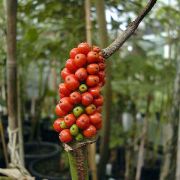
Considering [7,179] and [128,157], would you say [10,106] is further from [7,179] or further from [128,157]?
[128,157]

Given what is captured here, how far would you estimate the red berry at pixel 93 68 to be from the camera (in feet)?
1.23

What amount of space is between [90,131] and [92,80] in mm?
55

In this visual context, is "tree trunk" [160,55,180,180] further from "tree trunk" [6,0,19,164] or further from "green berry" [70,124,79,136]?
"green berry" [70,124,79,136]

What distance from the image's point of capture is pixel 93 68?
37 cm

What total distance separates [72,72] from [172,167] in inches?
28.5

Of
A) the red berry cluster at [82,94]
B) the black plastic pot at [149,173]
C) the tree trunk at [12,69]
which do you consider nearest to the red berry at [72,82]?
the red berry cluster at [82,94]

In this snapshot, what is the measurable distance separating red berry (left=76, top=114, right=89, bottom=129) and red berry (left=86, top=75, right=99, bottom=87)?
0.03m

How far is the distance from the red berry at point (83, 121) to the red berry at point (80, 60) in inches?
2.1

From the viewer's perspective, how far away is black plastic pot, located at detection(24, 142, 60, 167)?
171cm

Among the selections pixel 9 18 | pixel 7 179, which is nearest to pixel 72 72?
pixel 7 179

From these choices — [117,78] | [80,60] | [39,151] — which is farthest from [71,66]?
[39,151]

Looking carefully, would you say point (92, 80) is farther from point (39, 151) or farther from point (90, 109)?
point (39, 151)

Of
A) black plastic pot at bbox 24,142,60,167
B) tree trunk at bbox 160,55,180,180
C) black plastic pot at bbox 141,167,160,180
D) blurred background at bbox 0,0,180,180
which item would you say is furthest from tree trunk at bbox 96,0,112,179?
black plastic pot at bbox 24,142,60,167

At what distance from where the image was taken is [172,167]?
102 cm
